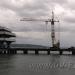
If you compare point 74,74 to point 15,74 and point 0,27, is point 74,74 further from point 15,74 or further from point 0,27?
A: point 0,27

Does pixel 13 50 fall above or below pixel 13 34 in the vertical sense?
below

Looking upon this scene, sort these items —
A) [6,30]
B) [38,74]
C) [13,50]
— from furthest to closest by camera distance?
1. [13,50]
2. [6,30]
3. [38,74]

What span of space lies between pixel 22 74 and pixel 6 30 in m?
118

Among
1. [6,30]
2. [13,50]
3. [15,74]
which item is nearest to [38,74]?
[15,74]

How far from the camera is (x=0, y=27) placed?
17562cm

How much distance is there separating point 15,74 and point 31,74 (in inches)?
141

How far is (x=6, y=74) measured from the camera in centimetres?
5788

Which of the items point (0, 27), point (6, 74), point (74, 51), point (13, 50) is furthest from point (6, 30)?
point (6, 74)

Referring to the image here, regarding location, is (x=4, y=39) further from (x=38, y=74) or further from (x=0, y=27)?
(x=38, y=74)

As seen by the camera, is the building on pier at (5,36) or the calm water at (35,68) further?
the building on pier at (5,36)

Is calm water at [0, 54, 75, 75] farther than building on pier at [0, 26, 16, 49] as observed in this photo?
No

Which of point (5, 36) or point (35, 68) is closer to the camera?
point (35, 68)

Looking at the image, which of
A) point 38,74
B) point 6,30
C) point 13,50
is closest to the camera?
point 38,74

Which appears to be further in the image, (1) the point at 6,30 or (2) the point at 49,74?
(1) the point at 6,30
